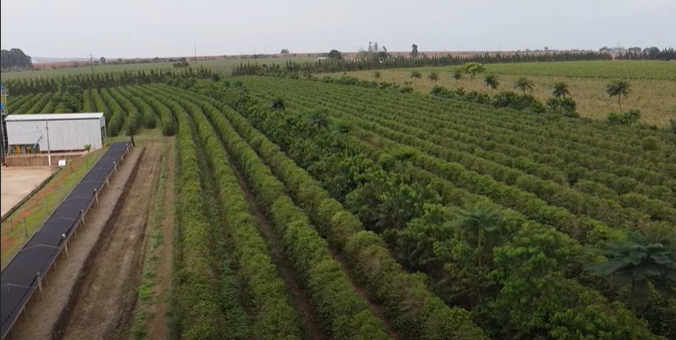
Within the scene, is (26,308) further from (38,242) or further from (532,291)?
(532,291)

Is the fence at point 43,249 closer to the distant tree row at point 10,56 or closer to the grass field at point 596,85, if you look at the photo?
the distant tree row at point 10,56

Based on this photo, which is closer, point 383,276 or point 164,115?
point 383,276

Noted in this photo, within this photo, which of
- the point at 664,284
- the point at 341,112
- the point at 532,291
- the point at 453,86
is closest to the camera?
the point at 664,284

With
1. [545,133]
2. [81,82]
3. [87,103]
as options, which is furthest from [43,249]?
[81,82]

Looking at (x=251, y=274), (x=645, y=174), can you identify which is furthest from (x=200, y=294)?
(x=645, y=174)

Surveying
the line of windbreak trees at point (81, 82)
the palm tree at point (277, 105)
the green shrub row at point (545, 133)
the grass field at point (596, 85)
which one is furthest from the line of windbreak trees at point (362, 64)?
the palm tree at point (277, 105)

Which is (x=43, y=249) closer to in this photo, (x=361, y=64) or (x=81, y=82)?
(x=81, y=82)

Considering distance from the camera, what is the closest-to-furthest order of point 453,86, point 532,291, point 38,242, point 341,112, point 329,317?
point 532,291
point 329,317
point 38,242
point 341,112
point 453,86
